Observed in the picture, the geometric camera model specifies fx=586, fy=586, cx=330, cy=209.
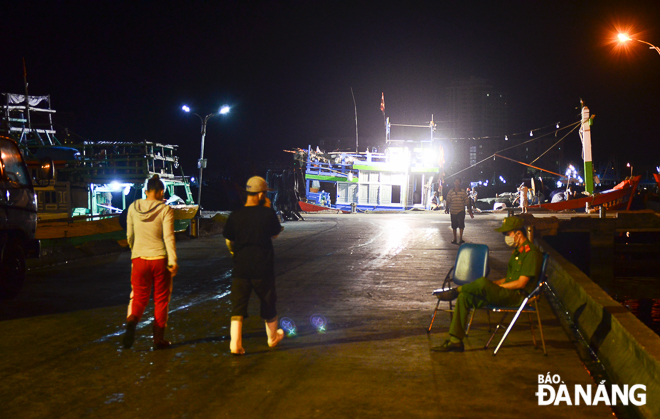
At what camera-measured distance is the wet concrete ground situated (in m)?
4.38

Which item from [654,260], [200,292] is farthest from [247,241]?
[654,260]

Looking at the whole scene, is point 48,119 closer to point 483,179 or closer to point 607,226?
point 607,226

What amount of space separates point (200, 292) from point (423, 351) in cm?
482

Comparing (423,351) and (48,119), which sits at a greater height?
(48,119)

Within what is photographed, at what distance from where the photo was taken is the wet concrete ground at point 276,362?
172 inches

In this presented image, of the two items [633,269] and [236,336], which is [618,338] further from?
[633,269]

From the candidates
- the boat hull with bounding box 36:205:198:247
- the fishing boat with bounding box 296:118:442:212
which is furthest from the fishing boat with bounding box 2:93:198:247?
the fishing boat with bounding box 296:118:442:212

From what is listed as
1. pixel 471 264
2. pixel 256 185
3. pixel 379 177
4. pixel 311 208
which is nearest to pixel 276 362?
pixel 256 185

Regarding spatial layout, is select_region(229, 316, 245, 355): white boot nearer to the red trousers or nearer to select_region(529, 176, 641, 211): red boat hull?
the red trousers

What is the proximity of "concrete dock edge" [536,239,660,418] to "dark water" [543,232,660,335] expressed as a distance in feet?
11.3

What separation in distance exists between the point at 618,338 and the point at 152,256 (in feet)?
15.1

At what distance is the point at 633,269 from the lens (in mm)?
20750

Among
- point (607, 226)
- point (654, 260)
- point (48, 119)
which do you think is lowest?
point (654, 260)

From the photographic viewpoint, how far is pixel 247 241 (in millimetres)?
5758
